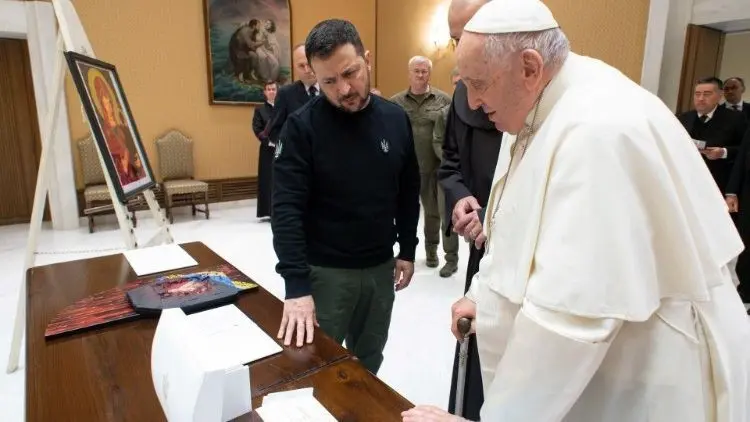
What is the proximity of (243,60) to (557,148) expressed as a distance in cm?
656

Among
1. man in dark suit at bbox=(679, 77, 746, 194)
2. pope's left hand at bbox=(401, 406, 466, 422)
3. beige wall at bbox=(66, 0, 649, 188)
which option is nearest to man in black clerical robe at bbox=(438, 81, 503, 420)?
pope's left hand at bbox=(401, 406, 466, 422)

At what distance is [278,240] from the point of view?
1441mm

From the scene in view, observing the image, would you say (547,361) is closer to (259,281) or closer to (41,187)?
(41,187)

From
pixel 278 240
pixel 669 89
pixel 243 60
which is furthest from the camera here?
pixel 243 60

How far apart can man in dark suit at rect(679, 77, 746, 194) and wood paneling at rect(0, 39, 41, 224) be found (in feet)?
23.1

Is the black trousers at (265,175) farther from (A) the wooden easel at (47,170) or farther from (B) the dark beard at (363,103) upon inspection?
(B) the dark beard at (363,103)

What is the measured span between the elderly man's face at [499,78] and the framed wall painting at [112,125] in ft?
5.54

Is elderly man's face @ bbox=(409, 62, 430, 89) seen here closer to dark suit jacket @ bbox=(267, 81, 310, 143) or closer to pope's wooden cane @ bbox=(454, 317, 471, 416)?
dark suit jacket @ bbox=(267, 81, 310, 143)

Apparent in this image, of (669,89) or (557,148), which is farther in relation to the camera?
(669,89)

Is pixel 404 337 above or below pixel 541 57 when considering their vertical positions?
below

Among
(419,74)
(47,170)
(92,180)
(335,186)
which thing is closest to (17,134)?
(92,180)

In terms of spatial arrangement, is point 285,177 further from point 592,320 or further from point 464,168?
point 592,320

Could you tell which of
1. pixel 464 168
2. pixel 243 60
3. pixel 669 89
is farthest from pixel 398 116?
pixel 243 60

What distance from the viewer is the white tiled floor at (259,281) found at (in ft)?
7.79
